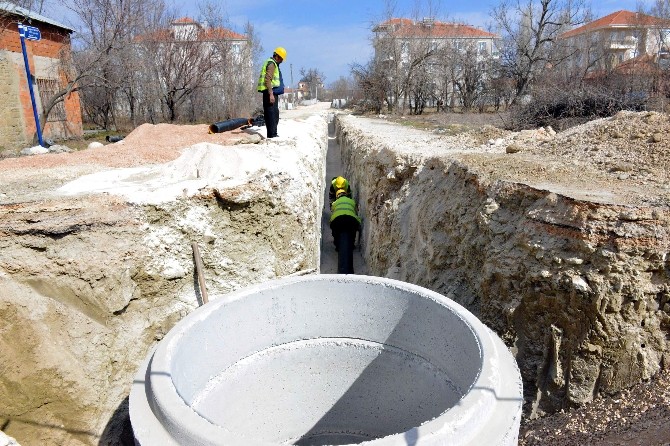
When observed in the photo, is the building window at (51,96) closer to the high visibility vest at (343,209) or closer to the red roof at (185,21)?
the red roof at (185,21)

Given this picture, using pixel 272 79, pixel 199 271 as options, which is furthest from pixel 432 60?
pixel 199 271

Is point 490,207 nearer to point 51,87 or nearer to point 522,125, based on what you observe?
point 522,125

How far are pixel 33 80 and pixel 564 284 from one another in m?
14.5

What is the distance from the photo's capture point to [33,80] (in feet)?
42.1

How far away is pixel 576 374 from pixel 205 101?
1899cm

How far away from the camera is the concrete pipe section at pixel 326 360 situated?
2.92 metres

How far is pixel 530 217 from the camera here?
398cm

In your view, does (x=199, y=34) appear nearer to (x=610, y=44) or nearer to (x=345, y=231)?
(x=345, y=231)

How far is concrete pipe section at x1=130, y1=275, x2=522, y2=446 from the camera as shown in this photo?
2.92 m

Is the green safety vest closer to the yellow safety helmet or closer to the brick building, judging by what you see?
the yellow safety helmet

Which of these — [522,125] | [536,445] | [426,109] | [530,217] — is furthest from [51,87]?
[426,109]

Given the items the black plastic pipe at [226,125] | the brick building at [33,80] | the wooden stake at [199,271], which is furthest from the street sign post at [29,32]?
the wooden stake at [199,271]

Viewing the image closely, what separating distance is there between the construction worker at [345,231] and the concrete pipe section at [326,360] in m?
4.46

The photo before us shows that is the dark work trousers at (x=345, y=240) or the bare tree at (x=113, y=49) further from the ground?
the bare tree at (x=113, y=49)
